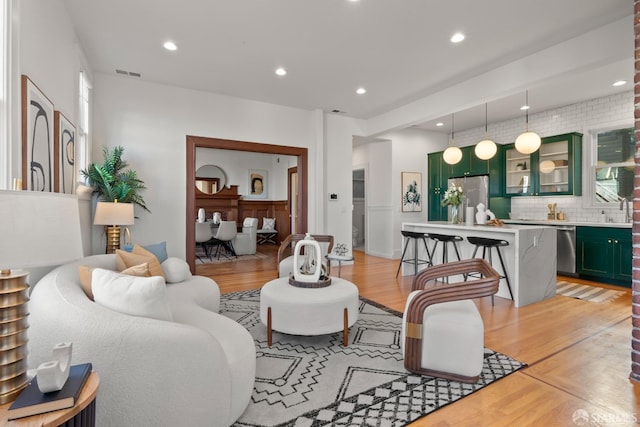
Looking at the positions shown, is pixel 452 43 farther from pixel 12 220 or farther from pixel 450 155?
pixel 12 220

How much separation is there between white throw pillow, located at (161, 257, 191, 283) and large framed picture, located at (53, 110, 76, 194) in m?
1.10

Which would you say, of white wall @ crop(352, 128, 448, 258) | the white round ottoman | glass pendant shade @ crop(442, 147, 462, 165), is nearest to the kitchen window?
glass pendant shade @ crop(442, 147, 462, 165)

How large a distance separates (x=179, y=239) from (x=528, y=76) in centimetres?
522

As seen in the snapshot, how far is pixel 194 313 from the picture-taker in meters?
2.15

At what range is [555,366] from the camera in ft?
7.68

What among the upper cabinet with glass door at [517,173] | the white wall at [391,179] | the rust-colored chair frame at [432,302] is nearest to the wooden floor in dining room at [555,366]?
the rust-colored chair frame at [432,302]

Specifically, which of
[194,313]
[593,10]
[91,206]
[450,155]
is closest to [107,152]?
[91,206]

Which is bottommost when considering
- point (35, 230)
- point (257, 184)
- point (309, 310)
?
point (309, 310)

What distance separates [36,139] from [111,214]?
160 cm

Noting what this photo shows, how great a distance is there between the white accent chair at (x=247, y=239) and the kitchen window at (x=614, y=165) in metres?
6.65

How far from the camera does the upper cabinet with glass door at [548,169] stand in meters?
5.41

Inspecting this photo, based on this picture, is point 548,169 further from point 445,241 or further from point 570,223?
point 445,241

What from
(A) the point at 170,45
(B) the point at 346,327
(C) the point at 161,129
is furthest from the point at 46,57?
(B) the point at 346,327

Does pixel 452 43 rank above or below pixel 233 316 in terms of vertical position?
above
